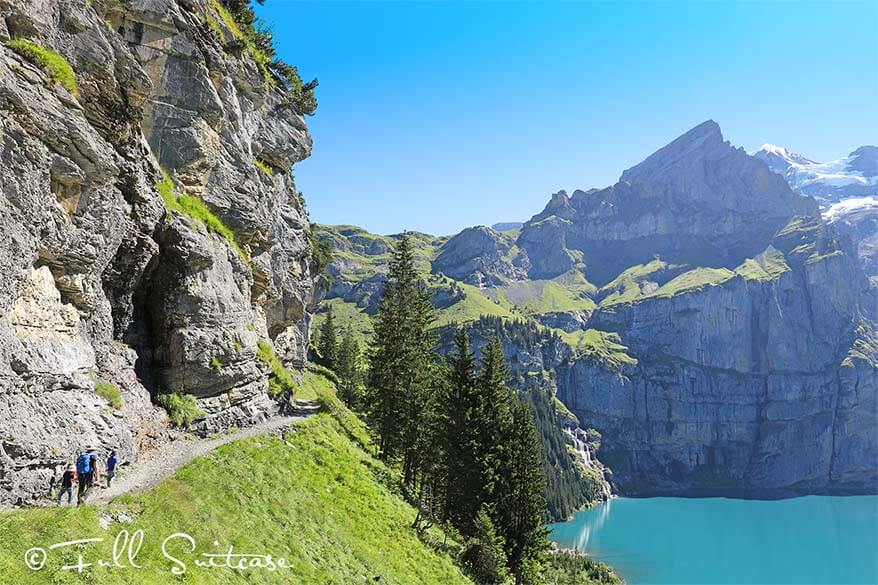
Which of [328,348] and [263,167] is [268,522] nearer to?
[263,167]

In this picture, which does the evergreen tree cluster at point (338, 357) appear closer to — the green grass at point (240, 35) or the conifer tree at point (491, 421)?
the conifer tree at point (491, 421)


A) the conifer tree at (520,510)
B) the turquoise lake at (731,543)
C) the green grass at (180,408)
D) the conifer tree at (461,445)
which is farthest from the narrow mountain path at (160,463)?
the turquoise lake at (731,543)

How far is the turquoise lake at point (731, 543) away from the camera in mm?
117500

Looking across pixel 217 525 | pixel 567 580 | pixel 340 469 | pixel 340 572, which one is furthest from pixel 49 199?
pixel 567 580

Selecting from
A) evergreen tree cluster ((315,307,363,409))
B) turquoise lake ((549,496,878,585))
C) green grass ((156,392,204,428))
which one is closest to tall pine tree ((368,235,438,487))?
green grass ((156,392,204,428))

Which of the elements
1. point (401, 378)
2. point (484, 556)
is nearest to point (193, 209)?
point (401, 378)

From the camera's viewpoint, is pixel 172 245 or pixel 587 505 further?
pixel 587 505

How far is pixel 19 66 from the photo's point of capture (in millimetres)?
17406

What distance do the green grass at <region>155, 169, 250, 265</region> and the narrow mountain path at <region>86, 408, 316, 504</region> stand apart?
39.3 ft

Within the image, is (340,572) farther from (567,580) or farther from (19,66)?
(567,580)

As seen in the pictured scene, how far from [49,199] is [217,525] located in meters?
12.6

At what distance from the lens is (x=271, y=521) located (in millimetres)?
18844

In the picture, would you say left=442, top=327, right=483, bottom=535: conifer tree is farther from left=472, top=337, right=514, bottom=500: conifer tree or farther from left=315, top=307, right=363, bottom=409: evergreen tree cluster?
left=315, top=307, right=363, bottom=409: evergreen tree cluster

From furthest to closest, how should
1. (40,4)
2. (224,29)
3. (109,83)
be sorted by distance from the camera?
Answer: 1. (224,29)
2. (109,83)
3. (40,4)
